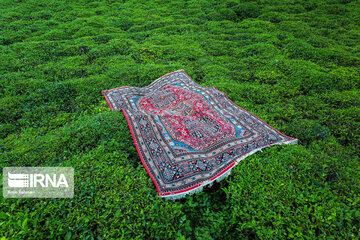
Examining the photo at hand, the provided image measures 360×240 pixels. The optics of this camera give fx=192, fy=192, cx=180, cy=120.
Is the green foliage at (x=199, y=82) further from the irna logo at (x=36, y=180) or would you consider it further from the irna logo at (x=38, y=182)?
the irna logo at (x=36, y=180)

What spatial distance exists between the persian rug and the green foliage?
24cm

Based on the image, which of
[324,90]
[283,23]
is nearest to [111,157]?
[324,90]

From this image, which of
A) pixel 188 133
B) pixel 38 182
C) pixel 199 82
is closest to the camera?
pixel 38 182

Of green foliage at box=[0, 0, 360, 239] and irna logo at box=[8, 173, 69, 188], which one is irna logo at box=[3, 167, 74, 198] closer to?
irna logo at box=[8, 173, 69, 188]

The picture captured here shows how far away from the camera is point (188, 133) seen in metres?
4.68

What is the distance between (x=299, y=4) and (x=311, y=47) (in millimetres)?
7011

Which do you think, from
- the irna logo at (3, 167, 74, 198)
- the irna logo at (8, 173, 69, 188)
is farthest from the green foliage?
Result: the irna logo at (8, 173, 69, 188)

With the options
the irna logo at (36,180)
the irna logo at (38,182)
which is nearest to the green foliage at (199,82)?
the irna logo at (38,182)

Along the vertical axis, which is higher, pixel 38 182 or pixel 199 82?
pixel 199 82

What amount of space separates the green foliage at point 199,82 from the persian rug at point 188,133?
0.79ft

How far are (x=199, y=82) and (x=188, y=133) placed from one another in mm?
3234

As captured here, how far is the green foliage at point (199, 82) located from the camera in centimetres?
305

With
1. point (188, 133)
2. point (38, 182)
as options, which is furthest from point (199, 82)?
point (38, 182)

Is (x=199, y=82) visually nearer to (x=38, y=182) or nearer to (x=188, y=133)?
(x=188, y=133)
